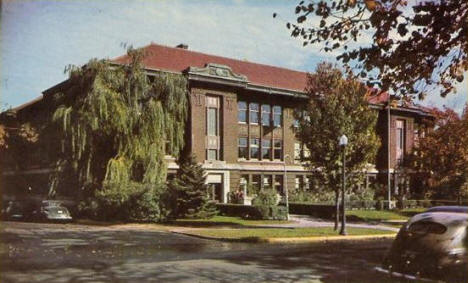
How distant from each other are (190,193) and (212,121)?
43.2 feet

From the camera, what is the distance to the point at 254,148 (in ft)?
145

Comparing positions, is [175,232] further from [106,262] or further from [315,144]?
[106,262]

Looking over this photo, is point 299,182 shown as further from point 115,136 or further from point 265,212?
point 115,136

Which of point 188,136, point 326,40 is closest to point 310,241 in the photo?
point 326,40

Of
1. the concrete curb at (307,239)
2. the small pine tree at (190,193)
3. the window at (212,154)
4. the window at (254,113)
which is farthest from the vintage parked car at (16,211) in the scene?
the window at (254,113)

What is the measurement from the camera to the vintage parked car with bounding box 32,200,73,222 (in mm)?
26828

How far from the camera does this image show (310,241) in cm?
1917

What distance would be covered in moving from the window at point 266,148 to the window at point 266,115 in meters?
1.48

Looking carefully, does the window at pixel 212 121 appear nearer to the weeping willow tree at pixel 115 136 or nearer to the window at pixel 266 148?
the window at pixel 266 148

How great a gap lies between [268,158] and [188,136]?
9.02 metres

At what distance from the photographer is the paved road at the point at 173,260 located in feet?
32.7

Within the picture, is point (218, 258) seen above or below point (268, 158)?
below

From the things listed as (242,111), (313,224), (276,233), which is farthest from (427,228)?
(242,111)

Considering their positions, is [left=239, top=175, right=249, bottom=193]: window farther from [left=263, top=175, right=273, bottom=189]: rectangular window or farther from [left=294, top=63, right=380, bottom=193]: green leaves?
[left=294, top=63, right=380, bottom=193]: green leaves
